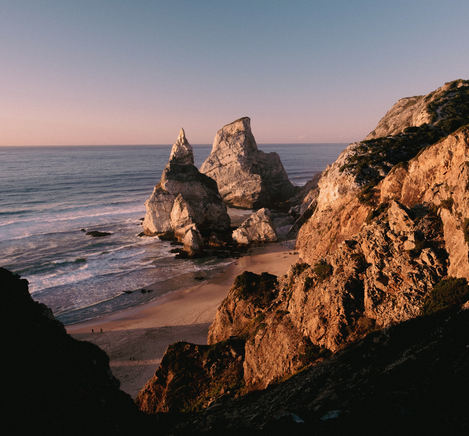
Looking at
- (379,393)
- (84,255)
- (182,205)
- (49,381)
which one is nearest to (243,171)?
(182,205)

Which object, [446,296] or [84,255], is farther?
[84,255]

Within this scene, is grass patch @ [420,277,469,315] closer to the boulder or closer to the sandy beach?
the sandy beach

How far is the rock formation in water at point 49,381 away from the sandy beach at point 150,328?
8538 millimetres

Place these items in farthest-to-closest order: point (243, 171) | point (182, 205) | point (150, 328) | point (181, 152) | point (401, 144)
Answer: point (243, 171)
point (181, 152)
point (182, 205)
point (401, 144)
point (150, 328)

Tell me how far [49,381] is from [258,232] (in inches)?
1472

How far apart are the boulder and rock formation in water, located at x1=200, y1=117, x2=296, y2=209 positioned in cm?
2185

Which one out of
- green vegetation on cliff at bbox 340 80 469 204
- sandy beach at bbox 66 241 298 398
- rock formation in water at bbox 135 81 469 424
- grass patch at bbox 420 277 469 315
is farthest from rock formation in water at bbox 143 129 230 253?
grass patch at bbox 420 277 469 315

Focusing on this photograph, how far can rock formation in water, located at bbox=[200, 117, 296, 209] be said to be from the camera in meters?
68.5

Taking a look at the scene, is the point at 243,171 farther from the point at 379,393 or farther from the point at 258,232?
the point at 379,393

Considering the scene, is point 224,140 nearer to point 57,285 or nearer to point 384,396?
point 57,285

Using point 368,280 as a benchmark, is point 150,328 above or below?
below

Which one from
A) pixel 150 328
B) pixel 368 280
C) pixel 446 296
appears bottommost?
pixel 150 328

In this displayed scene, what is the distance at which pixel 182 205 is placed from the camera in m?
48.1

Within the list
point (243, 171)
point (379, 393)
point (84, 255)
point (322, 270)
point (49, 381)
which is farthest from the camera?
point (243, 171)
